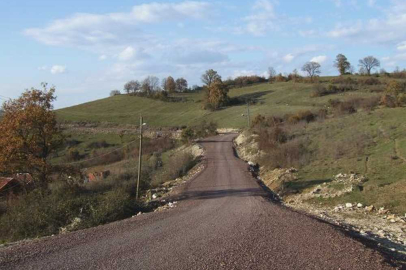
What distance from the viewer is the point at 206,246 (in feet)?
35.7

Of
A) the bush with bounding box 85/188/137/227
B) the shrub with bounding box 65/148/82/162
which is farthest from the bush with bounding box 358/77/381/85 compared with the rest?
the bush with bounding box 85/188/137/227

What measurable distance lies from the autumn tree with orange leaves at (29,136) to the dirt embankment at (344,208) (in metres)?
14.6

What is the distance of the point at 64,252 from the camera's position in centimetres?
1080

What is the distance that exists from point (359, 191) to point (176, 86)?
130109 millimetres

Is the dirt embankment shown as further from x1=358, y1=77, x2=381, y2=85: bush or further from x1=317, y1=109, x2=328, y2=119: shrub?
x1=358, y1=77, x2=381, y2=85: bush

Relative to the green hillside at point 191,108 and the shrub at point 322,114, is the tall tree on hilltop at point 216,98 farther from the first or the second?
the shrub at point 322,114

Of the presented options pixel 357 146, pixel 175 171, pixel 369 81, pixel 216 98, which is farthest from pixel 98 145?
pixel 369 81

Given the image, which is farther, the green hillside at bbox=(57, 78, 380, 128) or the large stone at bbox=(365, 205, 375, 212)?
the green hillside at bbox=(57, 78, 380, 128)

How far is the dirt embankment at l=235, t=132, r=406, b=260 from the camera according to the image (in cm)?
1380

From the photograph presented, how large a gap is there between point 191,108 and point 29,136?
84348mm

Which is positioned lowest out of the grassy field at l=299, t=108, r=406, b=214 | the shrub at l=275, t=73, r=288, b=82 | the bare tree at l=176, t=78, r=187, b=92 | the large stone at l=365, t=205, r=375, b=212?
the large stone at l=365, t=205, r=375, b=212

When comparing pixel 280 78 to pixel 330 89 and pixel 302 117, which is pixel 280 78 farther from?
pixel 302 117

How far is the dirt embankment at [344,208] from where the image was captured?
45.3ft

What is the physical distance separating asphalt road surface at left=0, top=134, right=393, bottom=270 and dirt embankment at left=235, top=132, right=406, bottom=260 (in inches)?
81.2
